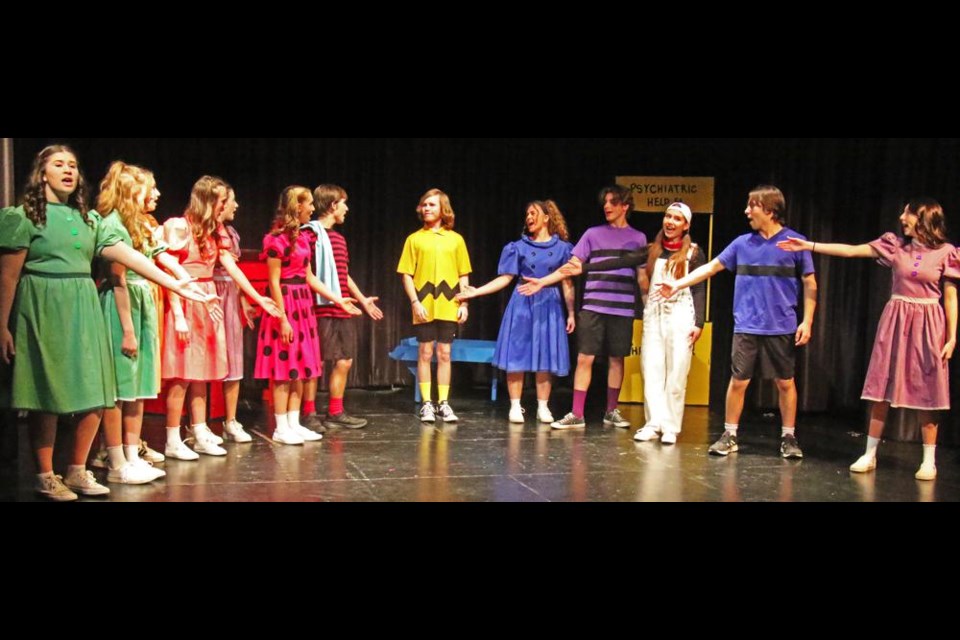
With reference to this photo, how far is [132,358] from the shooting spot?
4.11 metres

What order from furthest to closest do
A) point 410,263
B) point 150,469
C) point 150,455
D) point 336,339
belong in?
point 410,263
point 336,339
point 150,455
point 150,469

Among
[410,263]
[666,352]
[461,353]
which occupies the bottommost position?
Result: [461,353]

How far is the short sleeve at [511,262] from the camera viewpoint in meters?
5.95

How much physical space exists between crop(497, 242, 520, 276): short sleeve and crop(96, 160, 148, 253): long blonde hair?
7.89 feet

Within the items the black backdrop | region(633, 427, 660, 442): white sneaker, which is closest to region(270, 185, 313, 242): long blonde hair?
the black backdrop

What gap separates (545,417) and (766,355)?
5.04 ft

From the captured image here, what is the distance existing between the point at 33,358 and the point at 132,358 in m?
0.49

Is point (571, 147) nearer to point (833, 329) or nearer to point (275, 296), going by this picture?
point (833, 329)

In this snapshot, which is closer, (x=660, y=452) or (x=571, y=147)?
(x=660, y=452)

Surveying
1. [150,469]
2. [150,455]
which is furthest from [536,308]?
[150,469]

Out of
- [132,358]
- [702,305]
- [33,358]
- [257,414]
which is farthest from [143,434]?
[702,305]

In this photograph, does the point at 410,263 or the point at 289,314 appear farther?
the point at 410,263

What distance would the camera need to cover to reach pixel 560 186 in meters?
7.78

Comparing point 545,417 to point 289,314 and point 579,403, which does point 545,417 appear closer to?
point 579,403
